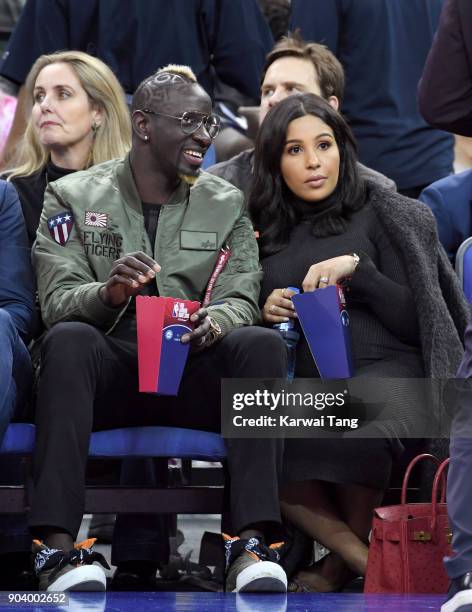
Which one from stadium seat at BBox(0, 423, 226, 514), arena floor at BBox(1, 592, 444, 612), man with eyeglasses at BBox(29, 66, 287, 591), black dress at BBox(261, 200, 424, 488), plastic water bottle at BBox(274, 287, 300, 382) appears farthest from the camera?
plastic water bottle at BBox(274, 287, 300, 382)

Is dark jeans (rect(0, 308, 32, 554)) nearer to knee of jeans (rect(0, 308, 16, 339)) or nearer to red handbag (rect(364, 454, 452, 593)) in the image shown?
knee of jeans (rect(0, 308, 16, 339))

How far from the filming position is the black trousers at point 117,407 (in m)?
3.12

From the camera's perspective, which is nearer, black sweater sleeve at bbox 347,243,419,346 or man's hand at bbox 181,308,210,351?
man's hand at bbox 181,308,210,351

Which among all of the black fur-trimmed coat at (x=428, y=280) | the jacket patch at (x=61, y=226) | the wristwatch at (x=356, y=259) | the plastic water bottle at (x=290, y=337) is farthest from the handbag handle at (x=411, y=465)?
the jacket patch at (x=61, y=226)

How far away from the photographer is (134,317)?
3584 millimetres

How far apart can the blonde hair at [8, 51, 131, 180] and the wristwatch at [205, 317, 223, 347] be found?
1.05m

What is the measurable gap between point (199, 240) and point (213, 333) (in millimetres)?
383

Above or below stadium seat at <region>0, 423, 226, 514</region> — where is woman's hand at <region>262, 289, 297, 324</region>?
above

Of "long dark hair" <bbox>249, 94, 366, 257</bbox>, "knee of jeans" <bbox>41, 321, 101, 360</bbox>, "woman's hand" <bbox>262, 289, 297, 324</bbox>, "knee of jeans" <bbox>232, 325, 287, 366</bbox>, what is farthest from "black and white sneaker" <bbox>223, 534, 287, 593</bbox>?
"long dark hair" <bbox>249, 94, 366, 257</bbox>

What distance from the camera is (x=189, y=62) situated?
15.6 feet

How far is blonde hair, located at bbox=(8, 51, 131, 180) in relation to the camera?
14.0ft

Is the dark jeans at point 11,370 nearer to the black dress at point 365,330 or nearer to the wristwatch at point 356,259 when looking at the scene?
the black dress at point 365,330

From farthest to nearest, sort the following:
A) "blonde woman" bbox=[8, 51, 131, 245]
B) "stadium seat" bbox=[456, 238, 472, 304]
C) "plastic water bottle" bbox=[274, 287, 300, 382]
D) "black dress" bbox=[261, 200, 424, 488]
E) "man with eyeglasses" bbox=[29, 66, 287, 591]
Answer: "blonde woman" bbox=[8, 51, 131, 245] < "stadium seat" bbox=[456, 238, 472, 304] < "plastic water bottle" bbox=[274, 287, 300, 382] < "black dress" bbox=[261, 200, 424, 488] < "man with eyeglasses" bbox=[29, 66, 287, 591]

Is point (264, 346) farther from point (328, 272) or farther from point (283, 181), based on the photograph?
point (283, 181)
